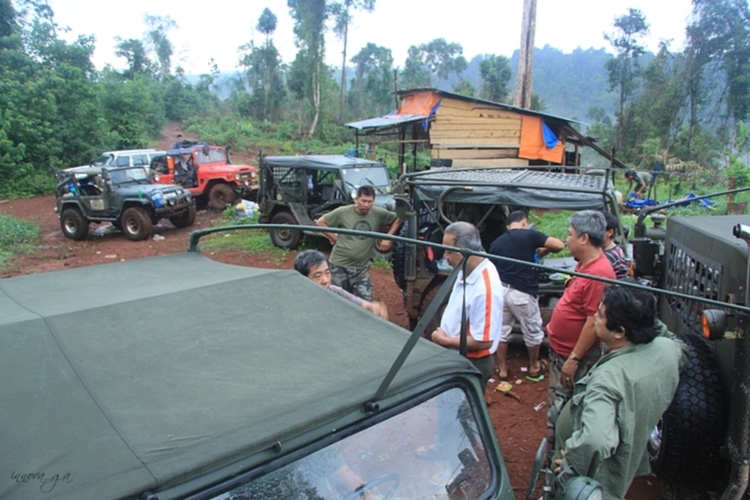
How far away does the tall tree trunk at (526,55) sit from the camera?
13.9 metres

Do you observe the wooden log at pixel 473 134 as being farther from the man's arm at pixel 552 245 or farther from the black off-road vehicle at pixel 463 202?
the man's arm at pixel 552 245

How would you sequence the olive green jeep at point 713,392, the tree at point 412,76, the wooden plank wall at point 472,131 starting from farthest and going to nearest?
the tree at point 412,76
the wooden plank wall at point 472,131
the olive green jeep at point 713,392

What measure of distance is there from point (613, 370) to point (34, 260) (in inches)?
474

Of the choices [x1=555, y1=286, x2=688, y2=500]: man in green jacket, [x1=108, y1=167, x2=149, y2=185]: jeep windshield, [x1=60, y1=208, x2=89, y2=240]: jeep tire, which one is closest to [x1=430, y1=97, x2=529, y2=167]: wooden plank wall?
[x1=108, y1=167, x2=149, y2=185]: jeep windshield

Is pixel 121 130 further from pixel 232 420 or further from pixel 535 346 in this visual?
pixel 232 420

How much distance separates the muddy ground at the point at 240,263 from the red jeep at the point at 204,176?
54 centimetres

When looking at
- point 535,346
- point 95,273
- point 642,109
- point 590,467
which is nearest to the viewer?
point 590,467

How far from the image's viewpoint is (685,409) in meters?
2.66

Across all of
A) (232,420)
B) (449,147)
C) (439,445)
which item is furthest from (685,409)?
(449,147)

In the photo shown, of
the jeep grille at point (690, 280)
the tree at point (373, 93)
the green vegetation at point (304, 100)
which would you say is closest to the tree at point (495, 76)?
the green vegetation at point (304, 100)

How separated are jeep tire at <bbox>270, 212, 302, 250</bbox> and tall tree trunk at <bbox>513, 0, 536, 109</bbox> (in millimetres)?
7735

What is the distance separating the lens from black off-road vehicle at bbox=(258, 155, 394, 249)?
989 cm

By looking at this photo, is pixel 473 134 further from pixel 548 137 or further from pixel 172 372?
pixel 172 372

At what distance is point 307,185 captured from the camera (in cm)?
1038
